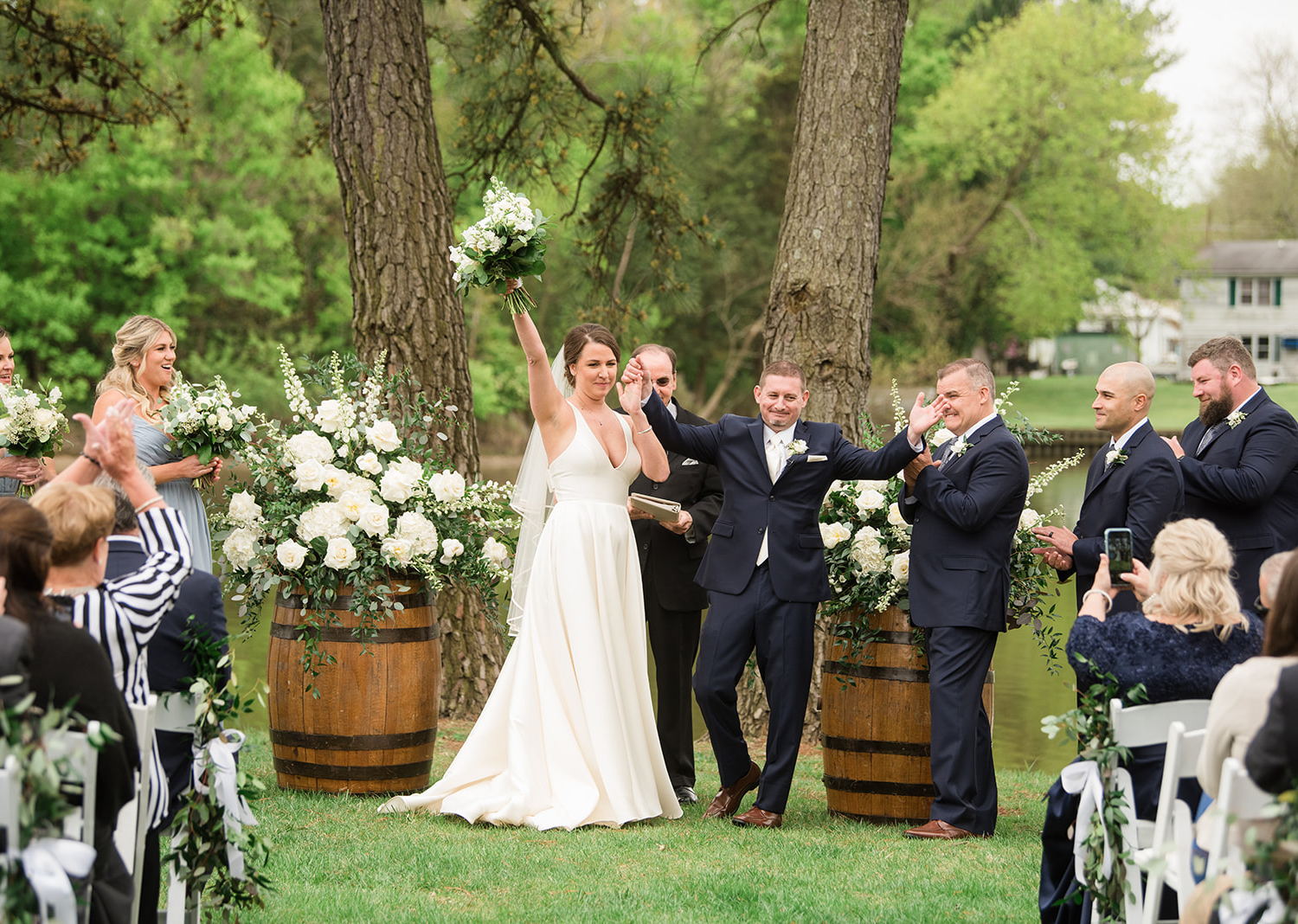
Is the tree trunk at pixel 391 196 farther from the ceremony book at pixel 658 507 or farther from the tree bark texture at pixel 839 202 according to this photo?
the ceremony book at pixel 658 507

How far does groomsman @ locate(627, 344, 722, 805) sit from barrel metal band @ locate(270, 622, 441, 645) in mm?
1213

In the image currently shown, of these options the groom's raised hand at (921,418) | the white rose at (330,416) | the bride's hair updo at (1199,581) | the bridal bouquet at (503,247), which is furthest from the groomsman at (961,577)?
the white rose at (330,416)

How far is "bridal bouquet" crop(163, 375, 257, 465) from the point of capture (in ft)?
18.7

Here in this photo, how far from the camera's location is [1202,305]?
52219 millimetres

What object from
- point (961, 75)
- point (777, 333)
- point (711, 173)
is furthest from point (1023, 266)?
point (777, 333)

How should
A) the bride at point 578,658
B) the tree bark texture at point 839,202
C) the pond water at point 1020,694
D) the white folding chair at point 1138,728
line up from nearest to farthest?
the white folding chair at point 1138,728, the bride at point 578,658, the tree bark texture at point 839,202, the pond water at point 1020,694

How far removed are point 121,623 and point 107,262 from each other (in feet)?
89.5

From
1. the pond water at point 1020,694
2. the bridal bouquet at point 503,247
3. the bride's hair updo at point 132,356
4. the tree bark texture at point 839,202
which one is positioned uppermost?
the tree bark texture at point 839,202

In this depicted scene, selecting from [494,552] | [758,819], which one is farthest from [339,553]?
[758,819]

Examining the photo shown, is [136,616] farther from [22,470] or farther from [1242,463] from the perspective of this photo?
[1242,463]

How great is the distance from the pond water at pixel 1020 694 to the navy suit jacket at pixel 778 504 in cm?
257

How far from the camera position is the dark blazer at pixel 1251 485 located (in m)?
6.02

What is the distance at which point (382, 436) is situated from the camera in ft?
20.0

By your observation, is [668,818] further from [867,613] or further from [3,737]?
[3,737]
